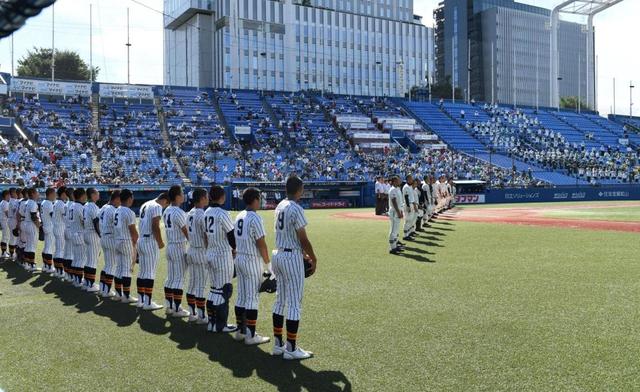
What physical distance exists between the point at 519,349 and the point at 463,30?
117 metres

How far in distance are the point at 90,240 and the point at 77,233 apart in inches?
17.6

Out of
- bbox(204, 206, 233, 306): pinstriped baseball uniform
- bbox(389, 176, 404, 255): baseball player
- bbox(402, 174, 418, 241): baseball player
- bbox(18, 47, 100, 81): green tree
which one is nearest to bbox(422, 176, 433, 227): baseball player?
bbox(402, 174, 418, 241): baseball player

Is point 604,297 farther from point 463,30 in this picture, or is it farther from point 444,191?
point 463,30

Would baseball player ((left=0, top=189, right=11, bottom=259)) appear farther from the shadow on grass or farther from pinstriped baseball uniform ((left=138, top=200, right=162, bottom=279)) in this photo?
pinstriped baseball uniform ((left=138, top=200, right=162, bottom=279))

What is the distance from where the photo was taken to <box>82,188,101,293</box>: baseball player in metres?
10.7

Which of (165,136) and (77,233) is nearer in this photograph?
(77,233)

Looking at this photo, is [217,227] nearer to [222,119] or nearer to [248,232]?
[248,232]

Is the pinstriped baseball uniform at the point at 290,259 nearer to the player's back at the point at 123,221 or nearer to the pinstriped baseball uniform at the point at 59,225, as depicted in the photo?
the player's back at the point at 123,221

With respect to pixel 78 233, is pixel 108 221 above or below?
above

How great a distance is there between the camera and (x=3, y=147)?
126 feet

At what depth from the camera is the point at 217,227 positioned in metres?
7.20

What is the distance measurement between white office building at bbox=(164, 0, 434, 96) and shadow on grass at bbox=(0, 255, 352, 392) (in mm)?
72323

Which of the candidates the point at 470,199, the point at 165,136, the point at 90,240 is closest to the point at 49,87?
the point at 165,136

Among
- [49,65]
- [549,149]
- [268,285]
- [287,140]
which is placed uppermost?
[49,65]
